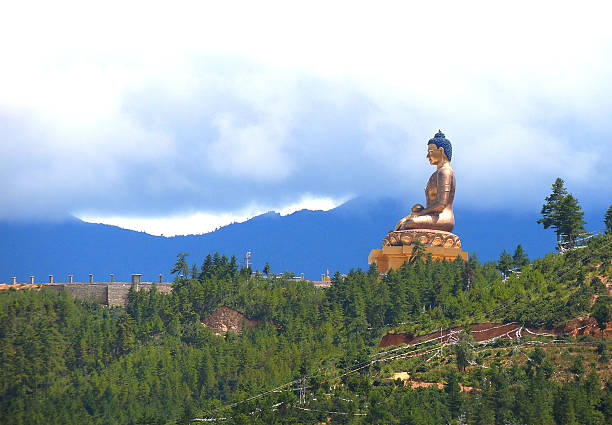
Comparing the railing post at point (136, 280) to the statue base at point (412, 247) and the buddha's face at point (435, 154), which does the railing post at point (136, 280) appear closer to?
the statue base at point (412, 247)

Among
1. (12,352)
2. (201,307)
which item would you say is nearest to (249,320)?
(201,307)

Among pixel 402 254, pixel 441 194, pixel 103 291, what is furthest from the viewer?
pixel 441 194

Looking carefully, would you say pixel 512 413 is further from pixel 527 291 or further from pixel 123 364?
pixel 123 364

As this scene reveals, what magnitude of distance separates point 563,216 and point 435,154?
8331 millimetres

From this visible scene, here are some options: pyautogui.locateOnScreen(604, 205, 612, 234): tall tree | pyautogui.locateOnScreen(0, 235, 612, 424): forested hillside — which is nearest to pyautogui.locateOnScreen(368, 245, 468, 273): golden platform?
pyautogui.locateOnScreen(0, 235, 612, 424): forested hillside

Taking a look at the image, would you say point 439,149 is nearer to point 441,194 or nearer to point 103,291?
point 441,194

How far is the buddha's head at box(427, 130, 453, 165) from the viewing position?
57.5 meters

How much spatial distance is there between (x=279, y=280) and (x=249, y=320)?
414cm

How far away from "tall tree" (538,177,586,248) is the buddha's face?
6.89 metres

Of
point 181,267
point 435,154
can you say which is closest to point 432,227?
point 435,154

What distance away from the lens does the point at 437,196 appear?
57.5 metres

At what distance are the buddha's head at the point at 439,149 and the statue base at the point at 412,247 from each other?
394cm

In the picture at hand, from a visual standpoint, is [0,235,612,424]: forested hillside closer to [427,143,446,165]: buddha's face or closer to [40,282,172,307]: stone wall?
[40,282,172,307]: stone wall

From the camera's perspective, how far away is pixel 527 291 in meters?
46.3
